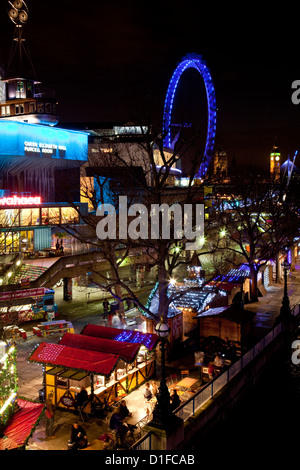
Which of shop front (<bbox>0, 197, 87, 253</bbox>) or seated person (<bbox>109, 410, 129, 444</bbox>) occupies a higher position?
shop front (<bbox>0, 197, 87, 253</bbox>)

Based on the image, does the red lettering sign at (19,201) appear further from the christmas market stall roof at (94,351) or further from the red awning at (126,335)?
the christmas market stall roof at (94,351)

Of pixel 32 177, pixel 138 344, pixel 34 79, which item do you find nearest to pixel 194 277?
pixel 138 344

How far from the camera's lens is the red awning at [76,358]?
15.0 meters

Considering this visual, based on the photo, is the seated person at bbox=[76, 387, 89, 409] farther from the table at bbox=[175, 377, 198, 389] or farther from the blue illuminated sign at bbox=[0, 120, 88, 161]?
the blue illuminated sign at bbox=[0, 120, 88, 161]

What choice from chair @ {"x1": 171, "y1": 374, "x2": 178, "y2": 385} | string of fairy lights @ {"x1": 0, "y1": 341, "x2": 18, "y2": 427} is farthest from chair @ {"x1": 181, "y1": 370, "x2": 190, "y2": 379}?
string of fairy lights @ {"x1": 0, "y1": 341, "x2": 18, "y2": 427}

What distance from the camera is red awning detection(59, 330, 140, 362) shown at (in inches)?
634

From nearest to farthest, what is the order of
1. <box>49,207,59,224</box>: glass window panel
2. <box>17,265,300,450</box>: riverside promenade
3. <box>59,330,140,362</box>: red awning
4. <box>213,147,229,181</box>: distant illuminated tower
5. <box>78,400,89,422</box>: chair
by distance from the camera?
<box>17,265,300,450</box>: riverside promenade → <box>78,400,89,422</box>: chair → <box>59,330,140,362</box>: red awning → <box>213,147,229,181</box>: distant illuminated tower → <box>49,207,59,224</box>: glass window panel

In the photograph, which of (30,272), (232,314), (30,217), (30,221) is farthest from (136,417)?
(30,217)

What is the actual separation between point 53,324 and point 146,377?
30.9 ft

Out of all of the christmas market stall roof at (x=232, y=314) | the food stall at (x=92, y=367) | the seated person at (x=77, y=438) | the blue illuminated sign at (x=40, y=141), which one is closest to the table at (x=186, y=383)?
the food stall at (x=92, y=367)

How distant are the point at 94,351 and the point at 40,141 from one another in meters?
34.4
